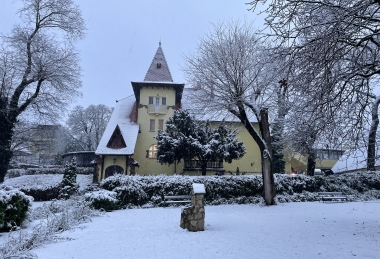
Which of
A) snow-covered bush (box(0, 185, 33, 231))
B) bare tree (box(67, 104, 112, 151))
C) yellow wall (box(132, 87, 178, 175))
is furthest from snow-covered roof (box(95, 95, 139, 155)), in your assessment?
bare tree (box(67, 104, 112, 151))

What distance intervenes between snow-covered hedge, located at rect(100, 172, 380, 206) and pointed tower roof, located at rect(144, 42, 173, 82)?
54.0ft

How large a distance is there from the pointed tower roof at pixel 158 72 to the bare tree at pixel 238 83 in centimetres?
1354

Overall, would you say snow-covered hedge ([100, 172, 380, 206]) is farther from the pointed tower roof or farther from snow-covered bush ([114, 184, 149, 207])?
the pointed tower roof

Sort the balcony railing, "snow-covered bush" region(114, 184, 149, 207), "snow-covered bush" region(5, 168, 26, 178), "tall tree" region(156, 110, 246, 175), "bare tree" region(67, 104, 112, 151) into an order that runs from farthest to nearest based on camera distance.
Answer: "bare tree" region(67, 104, 112, 151), the balcony railing, "snow-covered bush" region(5, 168, 26, 178), "tall tree" region(156, 110, 246, 175), "snow-covered bush" region(114, 184, 149, 207)

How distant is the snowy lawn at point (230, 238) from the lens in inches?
237

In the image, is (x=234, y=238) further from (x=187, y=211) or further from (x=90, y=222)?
(x=90, y=222)

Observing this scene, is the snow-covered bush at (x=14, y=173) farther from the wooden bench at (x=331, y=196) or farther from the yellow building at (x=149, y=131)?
the wooden bench at (x=331, y=196)

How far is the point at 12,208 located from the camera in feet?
28.4

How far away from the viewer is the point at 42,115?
2116cm

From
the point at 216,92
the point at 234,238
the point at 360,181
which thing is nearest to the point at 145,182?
the point at 216,92

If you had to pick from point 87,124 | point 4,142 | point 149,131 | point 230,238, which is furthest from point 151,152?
point 87,124

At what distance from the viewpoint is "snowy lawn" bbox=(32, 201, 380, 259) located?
6027 millimetres

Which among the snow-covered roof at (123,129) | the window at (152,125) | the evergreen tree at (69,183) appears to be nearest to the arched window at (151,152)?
the window at (152,125)

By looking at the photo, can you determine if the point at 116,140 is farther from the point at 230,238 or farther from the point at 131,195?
the point at 230,238
